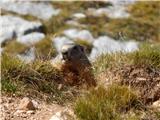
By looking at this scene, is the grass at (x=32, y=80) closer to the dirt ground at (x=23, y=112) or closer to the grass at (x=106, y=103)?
the dirt ground at (x=23, y=112)

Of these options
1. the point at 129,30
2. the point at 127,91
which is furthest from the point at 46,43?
the point at 127,91

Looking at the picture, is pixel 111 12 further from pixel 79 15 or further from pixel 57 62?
pixel 57 62

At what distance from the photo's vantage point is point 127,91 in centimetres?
751

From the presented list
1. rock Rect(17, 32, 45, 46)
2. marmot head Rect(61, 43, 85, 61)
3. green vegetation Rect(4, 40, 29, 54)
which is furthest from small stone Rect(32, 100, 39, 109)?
rock Rect(17, 32, 45, 46)

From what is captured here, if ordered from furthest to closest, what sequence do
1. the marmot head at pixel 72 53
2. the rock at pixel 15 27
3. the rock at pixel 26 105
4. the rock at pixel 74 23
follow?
the rock at pixel 74 23
the rock at pixel 15 27
the marmot head at pixel 72 53
the rock at pixel 26 105

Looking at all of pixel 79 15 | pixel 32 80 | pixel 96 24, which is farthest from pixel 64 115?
pixel 79 15

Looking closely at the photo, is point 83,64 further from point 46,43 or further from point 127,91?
point 46,43

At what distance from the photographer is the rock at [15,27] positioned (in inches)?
1087

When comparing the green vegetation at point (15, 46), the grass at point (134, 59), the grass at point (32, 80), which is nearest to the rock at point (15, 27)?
the green vegetation at point (15, 46)

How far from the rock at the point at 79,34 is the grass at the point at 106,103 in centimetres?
1997

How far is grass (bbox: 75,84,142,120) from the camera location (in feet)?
22.5

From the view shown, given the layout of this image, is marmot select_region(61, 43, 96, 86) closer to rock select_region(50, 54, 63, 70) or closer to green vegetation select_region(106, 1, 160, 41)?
rock select_region(50, 54, 63, 70)

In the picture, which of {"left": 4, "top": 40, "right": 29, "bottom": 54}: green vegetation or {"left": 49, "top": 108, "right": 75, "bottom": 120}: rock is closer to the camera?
{"left": 49, "top": 108, "right": 75, "bottom": 120}: rock

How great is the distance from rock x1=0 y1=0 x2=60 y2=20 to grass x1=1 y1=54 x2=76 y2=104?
2258cm
